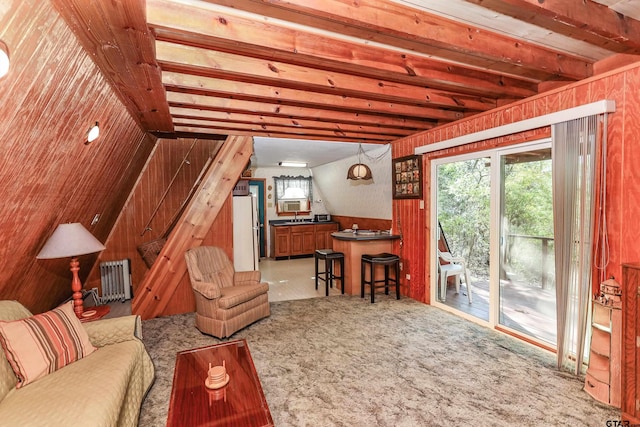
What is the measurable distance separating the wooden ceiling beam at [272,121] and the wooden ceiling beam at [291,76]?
0.84m

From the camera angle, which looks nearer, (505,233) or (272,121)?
(505,233)

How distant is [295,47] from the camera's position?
1911 millimetres

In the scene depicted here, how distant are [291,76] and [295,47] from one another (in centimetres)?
43

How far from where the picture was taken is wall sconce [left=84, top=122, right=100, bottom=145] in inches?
86.8

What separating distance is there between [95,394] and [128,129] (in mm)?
2355

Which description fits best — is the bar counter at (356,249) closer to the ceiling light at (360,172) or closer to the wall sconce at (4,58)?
the ceiling light at (360,172)

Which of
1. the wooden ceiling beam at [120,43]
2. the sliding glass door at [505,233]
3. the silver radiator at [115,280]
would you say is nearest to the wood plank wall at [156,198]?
the silver radiator at [115,280]

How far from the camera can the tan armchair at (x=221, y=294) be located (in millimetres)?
3250

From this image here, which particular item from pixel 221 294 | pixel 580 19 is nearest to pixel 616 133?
pixel 580 19

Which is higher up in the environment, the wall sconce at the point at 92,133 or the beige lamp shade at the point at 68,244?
the wall sconce at the point at 92,133

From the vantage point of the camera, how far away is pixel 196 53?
2055 mm

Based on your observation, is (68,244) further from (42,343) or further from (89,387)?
(89,387)

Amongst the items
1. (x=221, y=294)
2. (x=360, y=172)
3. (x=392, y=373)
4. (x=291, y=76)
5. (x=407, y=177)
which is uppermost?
(x=291, y=76)

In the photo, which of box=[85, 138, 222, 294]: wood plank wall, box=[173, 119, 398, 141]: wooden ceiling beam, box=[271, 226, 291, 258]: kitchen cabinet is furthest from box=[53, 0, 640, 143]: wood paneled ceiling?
box=[271, 226, 291, 258]: kitchen cabinet
